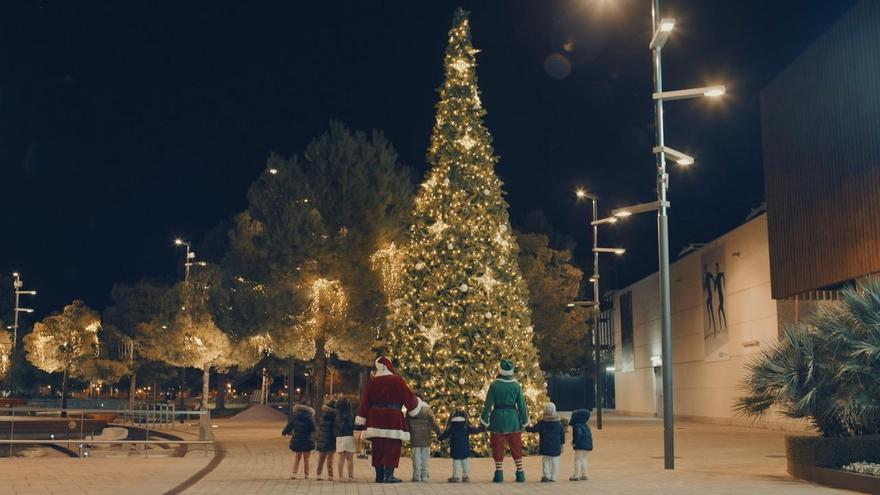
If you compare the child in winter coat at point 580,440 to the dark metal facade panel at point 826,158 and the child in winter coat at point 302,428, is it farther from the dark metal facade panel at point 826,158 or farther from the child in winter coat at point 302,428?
the dark metal facade panel at point 826,158

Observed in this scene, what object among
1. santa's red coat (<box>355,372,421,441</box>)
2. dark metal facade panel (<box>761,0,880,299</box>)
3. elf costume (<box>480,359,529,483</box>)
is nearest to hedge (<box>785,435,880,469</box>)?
elf costume (<box>480,359,529,483</box>)

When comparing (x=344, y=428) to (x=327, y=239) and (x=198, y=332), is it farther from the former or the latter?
(x=198, y=332)

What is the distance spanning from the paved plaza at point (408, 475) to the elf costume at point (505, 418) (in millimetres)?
409

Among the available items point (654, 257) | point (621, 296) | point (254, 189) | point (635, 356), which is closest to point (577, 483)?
point (254, 189)

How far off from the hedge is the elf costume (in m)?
4.20

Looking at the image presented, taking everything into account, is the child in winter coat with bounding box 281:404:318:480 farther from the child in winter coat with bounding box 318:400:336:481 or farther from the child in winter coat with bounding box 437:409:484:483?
the child in winter coat with bounding box 437:409:484:483

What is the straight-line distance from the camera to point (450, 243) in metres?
21.0

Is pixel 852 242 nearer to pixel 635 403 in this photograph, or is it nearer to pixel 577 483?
pixel 577 483

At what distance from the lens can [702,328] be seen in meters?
46.6

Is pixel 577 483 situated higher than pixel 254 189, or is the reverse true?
pixel 254 189

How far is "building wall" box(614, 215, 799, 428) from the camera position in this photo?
38.2 meters

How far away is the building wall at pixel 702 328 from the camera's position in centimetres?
3816

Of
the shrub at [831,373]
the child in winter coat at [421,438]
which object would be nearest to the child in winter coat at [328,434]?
the child in winter coat at [421,438]

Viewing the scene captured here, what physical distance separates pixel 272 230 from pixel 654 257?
157 feet
